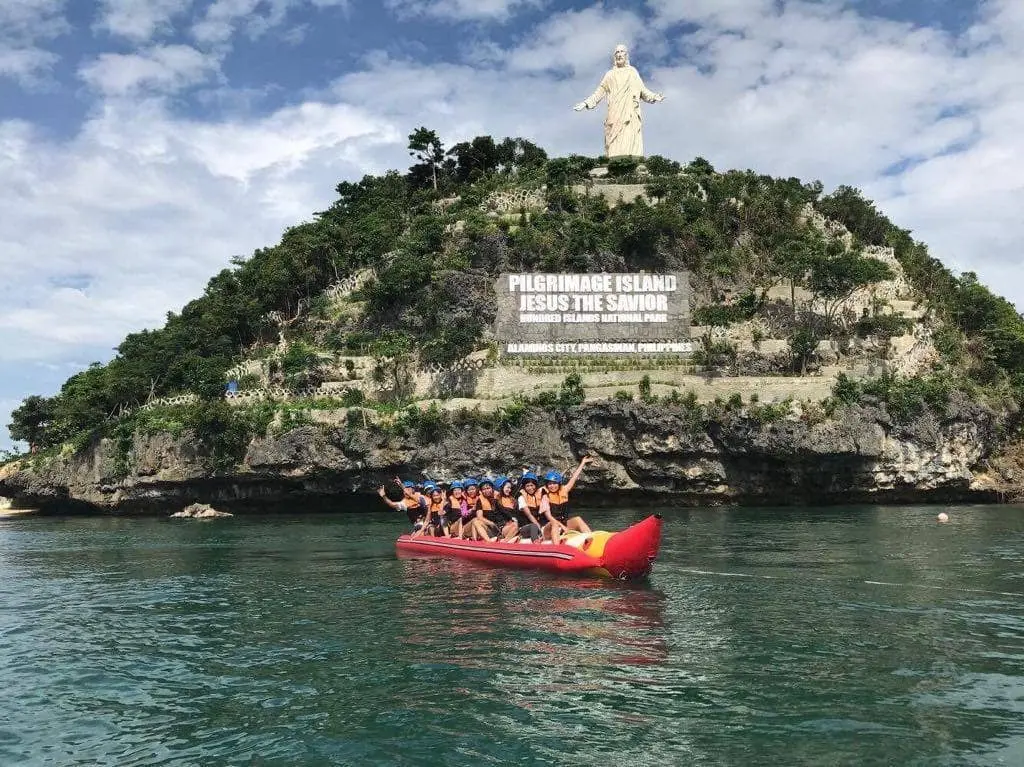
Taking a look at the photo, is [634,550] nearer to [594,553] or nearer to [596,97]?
[594,553]

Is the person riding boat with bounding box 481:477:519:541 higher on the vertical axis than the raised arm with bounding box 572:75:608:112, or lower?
lower

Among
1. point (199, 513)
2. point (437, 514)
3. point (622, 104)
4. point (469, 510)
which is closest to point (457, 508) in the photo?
point (469, 510)

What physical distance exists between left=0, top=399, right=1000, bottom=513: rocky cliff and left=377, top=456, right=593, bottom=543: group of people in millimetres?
16872

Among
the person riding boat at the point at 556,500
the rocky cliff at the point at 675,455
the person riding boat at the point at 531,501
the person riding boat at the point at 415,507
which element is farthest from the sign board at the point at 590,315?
the person riding boat at the point at 556,500

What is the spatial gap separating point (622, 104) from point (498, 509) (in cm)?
5109

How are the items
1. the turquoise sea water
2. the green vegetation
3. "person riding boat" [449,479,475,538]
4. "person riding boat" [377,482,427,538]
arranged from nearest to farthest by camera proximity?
the turquoise sea water, "person riding boat" [449,479,475,538], "person riding boat" [377,482,427,538], the green vegetation

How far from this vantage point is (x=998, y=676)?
9859mm

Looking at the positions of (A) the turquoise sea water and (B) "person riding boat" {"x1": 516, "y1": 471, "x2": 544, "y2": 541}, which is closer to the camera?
(A) the turquoise sea water

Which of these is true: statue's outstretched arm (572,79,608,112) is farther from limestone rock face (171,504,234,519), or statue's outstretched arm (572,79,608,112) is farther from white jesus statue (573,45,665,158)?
limestone rock face (171,504,234,519)

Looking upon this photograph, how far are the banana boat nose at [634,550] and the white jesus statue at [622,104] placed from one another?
5507 cm

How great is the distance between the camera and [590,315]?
49.2m

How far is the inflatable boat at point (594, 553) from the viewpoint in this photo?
16172 millimetres

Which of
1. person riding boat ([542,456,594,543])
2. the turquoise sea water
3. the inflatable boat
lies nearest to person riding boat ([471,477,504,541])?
the inflatable boat

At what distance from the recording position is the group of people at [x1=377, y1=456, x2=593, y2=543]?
19.4 m
